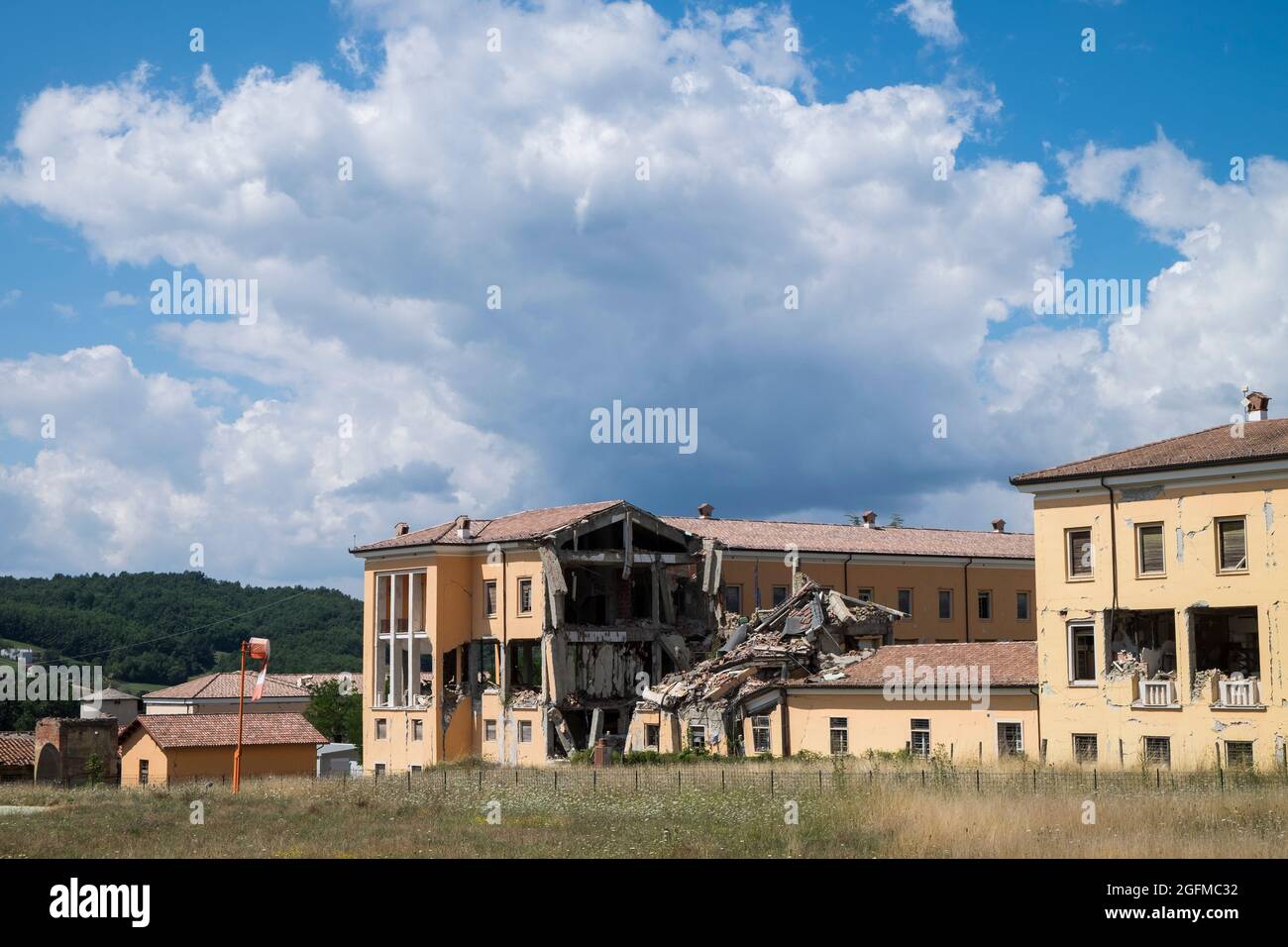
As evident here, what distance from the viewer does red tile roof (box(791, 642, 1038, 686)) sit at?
39281 mm

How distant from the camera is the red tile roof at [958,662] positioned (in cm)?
3928

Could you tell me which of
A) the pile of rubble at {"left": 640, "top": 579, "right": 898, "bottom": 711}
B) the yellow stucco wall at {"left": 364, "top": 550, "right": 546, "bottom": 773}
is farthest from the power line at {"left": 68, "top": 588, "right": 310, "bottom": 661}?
the pile of rubble at {"left": 640, "top": 579, "right": 898, "bottom": 711}

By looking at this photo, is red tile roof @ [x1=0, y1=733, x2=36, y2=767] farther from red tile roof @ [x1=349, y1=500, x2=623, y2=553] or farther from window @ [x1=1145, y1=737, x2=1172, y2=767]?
window @ [x1=1145, y1=737, x2=1172, y2=767]

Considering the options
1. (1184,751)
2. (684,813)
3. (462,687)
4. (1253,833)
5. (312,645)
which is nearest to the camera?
(1253,833)

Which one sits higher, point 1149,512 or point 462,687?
point 1149,512

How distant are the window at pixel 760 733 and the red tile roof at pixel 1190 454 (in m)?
11.4

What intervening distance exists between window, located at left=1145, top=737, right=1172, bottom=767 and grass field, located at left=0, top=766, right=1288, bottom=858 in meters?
7.91

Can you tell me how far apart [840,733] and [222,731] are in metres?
26.3

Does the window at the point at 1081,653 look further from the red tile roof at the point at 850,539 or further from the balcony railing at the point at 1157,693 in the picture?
the red tile roof at the point at 850,539

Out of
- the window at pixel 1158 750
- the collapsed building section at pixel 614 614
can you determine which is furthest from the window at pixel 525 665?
the window at pixel 1158 750
